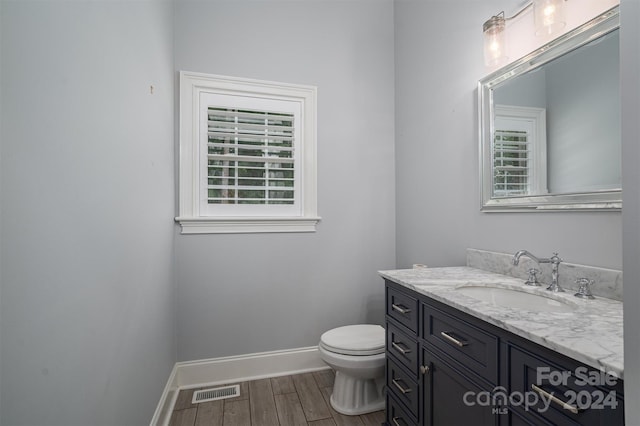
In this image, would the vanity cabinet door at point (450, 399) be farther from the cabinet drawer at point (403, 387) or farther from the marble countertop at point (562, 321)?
the marble countertop at point (562, 321)

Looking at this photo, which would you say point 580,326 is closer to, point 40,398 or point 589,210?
point 589,210

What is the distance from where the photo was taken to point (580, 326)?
820 mm

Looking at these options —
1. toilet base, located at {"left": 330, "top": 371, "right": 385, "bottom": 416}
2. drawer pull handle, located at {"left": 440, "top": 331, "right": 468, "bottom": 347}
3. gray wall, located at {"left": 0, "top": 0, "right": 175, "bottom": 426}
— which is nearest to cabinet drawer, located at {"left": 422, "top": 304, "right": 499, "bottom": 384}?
drawer pull handle, located at {"left": 440, "top": 331, "right": 468, "bottom": 347}

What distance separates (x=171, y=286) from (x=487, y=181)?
203 cm

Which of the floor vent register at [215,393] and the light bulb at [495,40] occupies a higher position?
the light bulb at [495,40]

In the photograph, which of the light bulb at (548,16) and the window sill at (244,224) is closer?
the light bulb at (548,16)

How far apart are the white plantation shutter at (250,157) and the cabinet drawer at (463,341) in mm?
1424

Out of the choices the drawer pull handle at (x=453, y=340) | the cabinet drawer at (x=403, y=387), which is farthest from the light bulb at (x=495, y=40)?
the cabinet drawer at (x=403, y=387)

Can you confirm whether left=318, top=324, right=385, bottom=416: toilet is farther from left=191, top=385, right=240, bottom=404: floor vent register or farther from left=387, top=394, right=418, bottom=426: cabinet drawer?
left=191, top=385, right=240, bottom=404: floor vent register

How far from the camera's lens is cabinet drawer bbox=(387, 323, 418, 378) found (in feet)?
4.43

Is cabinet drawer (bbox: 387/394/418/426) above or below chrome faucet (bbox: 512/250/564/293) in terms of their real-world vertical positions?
below

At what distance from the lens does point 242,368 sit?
221 cm

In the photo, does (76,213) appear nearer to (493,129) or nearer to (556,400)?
(556,400)

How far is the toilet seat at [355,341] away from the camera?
1740 millimetres
